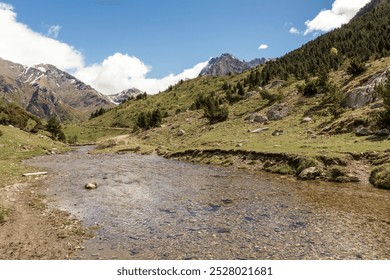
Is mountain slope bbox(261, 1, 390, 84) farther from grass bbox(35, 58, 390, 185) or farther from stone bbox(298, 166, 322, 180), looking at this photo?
stone bbox(298, 166, 322, 180)

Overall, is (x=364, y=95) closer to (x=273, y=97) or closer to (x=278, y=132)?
(x=278, y=132)

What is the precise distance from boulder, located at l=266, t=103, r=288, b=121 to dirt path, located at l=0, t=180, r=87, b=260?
164 feet

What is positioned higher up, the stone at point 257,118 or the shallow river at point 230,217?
the stone at point 257,118

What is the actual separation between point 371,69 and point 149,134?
55188 millimetres

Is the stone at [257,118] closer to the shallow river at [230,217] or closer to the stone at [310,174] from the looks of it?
the shallow river at [230,217]

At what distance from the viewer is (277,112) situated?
65.1 metres

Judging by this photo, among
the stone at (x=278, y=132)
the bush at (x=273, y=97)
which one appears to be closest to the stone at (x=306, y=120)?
the stone at (x=278, y=132)

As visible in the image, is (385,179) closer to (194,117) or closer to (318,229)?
(318,229)

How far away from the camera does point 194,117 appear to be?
294ft

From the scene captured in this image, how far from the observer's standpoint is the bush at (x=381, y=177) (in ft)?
80.6

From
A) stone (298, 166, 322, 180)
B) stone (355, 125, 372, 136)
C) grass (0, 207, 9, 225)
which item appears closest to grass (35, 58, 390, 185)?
stone (355, 125, 372, 136)

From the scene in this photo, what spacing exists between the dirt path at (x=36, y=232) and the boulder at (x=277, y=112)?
49931 mm
